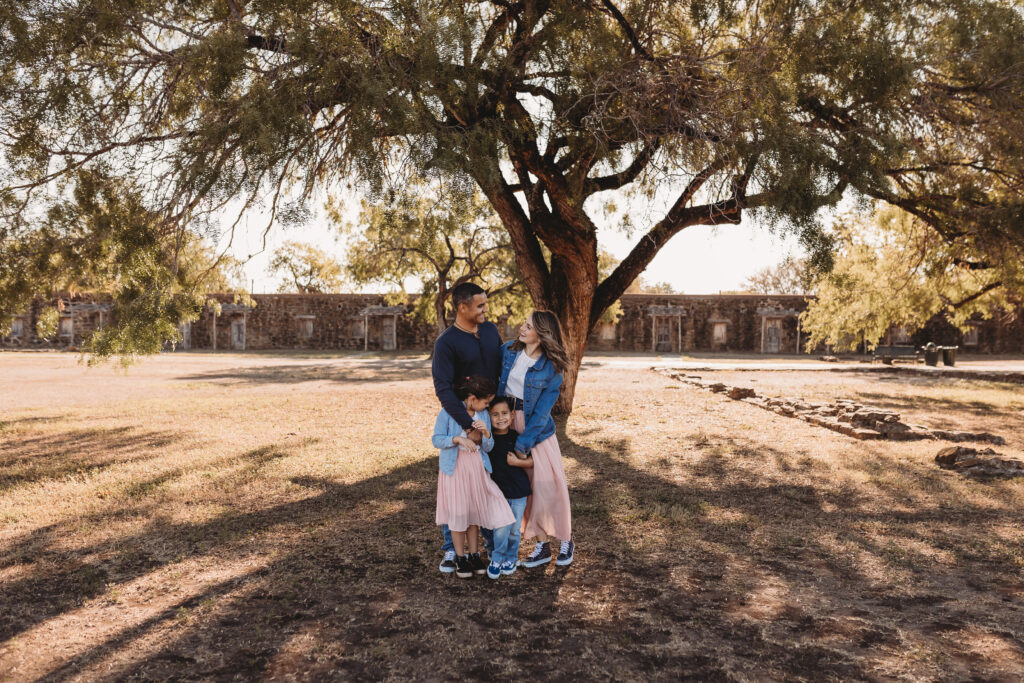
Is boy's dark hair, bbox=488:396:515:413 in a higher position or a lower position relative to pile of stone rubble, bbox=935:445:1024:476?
higher

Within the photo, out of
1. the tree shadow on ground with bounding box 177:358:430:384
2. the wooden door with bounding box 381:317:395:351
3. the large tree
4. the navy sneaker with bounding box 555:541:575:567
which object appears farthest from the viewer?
the wooden door with bounding box 381:317:395:351

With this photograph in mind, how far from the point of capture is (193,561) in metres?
4.27

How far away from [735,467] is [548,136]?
168 inches

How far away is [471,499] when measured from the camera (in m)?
3.80

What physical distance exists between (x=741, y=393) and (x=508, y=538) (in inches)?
459

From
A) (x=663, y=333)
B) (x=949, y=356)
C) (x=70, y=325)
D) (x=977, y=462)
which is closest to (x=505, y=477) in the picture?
(x=977, y=462)

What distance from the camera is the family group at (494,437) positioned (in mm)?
3785

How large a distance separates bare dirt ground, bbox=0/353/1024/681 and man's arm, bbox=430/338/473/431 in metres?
0.96

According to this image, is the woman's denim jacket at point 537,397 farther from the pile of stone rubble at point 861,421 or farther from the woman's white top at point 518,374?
the pile of stone rubble at point 861,421

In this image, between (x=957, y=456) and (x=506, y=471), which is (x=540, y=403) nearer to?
(x=506, y=471)

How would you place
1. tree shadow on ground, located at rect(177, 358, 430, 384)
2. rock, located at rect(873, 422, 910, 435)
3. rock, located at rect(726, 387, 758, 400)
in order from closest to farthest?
rock, located at rect(873, 422, 910, 435) → rock, located at rect(726, 387, 758, 400) → tree shadow on ground, located at rect(177, 358, 430, 384)

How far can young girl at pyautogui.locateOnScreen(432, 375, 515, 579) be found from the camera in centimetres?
378

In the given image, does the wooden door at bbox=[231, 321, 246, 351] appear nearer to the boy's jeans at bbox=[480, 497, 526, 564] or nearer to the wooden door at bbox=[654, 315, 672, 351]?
the wooden door at bbox=[654, 315, 672, 351]

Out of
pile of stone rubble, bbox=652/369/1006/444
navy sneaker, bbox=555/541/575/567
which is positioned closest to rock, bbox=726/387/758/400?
pile of stone rubble, bbox=652/369/1006/444
